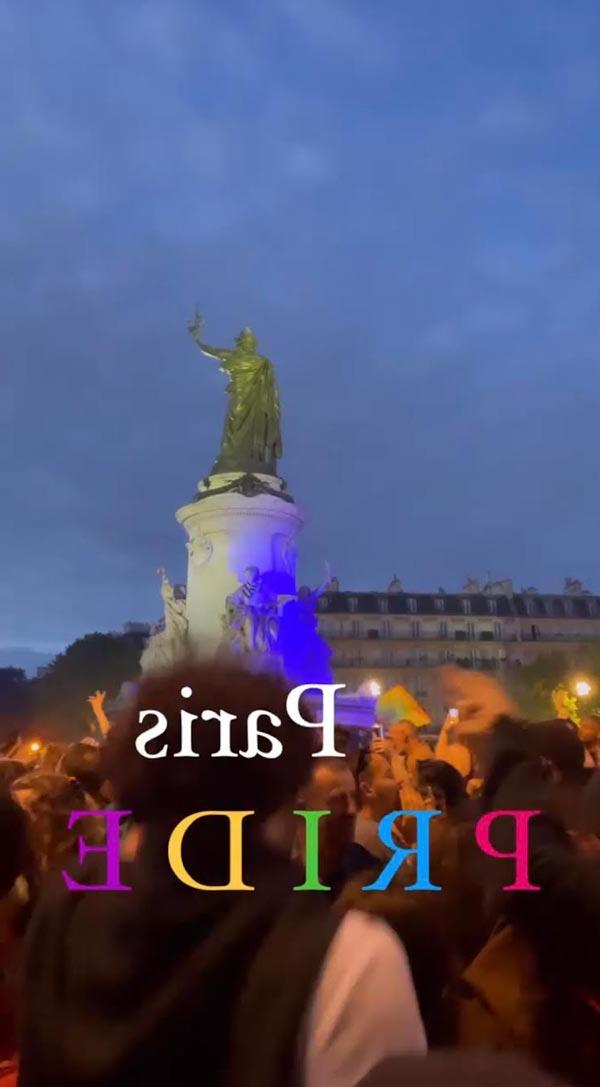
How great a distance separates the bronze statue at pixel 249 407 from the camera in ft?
95.2

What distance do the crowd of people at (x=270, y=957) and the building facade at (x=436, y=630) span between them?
205 feet

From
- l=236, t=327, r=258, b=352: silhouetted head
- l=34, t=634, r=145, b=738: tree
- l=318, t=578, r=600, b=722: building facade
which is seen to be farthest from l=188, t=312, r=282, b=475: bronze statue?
l=318, t=578, r=600, b=722: building facade

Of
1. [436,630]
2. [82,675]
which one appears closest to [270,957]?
[82,675]

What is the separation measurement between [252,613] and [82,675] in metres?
31.2

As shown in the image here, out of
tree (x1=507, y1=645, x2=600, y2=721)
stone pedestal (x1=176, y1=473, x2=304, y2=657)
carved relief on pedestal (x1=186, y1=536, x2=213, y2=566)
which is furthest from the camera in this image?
tree (x1=507, y1=645, x2=600, y2=721)

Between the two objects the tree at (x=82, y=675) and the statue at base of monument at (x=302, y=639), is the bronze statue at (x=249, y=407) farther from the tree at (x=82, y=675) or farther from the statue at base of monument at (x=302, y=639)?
the tree at (x=82, y=675)

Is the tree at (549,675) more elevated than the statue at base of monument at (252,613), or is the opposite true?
the tree at (549,675)

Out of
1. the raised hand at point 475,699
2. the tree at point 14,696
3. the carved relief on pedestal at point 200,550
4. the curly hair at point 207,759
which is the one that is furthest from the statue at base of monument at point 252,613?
the tree at point 14,696

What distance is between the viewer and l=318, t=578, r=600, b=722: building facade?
6881cm

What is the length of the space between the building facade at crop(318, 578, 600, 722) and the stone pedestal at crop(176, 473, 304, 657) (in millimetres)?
40008

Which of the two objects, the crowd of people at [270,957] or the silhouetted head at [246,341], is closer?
the crowd of people at [270,957]

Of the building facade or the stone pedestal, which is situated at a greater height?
the building facade

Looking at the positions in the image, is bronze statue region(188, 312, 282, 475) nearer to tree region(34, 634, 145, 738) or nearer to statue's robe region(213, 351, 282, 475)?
statue's robe region(213, 351, 282, 475)

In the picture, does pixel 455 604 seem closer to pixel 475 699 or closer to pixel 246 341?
pixel 246 341
